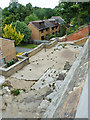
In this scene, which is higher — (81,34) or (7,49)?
(81,34)

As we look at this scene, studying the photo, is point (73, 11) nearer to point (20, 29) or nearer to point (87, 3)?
point (87, 3)

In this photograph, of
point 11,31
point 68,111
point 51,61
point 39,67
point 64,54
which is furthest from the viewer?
point 11,31

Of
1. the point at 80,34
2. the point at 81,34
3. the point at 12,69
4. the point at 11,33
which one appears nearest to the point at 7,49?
the point at 11,33

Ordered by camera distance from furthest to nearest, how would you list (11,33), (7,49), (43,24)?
(43,24) < (11,33) < (7,49)

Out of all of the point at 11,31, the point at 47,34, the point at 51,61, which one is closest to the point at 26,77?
the point at 51,61

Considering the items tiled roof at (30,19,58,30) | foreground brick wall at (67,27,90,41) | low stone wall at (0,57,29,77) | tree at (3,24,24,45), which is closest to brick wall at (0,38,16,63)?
low stone wall at (0,57,29,77)

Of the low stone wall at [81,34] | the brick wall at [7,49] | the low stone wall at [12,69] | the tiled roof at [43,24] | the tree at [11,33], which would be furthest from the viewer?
the tiled roof at [43,24]

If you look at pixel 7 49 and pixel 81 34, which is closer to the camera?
pixel 7 49

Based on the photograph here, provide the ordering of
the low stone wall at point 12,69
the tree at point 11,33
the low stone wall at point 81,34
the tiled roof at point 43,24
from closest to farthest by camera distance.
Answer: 1. the low stone wall at point 12,69
2. the low stone wall at point 81,34
3. the tree at point 11,33
4. the tiled roof at point 43,24

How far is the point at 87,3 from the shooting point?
647 inches

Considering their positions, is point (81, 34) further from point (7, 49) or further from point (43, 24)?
point (43, 24)

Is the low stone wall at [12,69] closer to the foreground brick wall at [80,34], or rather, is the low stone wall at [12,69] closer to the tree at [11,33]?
the foreground brick wall at [80,34]

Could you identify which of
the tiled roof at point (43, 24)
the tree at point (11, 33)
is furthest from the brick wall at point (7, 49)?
the tiled roof at point (43, 24)

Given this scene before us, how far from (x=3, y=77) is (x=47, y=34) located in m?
25.7
